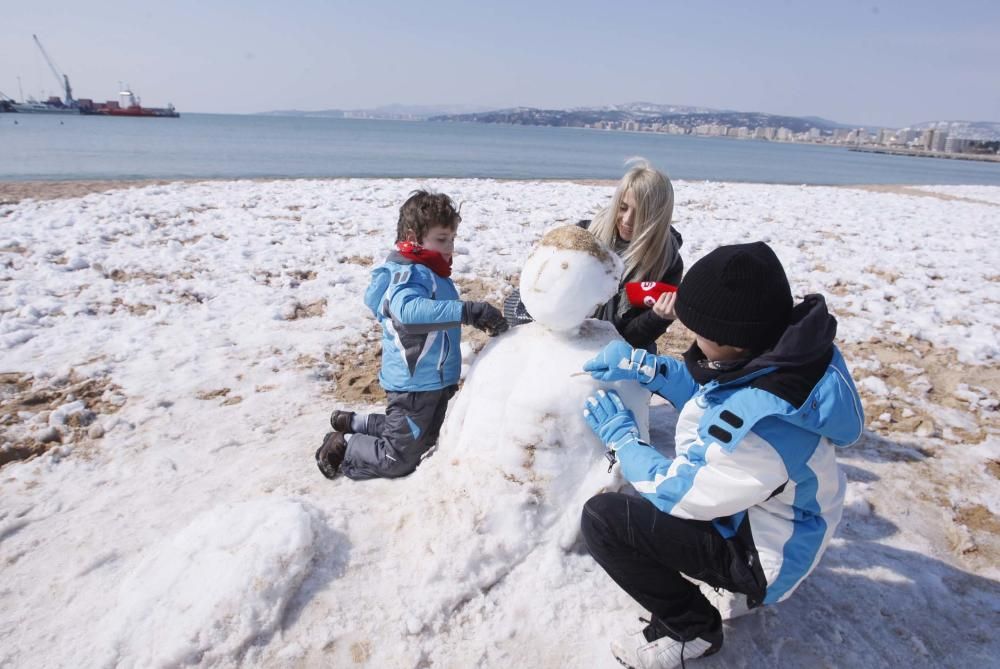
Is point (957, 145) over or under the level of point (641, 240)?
under

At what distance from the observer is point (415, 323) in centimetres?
306

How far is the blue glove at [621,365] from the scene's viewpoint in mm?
2445

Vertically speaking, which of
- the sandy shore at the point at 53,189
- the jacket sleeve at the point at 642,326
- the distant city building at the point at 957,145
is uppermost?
the jacket sleeve at the point at 642,326

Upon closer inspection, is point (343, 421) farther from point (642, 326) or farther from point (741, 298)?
point (741, 298)

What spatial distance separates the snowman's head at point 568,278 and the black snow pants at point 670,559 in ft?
2.53

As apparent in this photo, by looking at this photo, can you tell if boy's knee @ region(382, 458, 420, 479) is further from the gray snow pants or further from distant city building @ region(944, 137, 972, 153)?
distant city building @ region(944, 137, 972, 153)

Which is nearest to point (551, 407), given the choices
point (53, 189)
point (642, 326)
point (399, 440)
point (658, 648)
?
point (658, 648)

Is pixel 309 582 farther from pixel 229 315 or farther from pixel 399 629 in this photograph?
pixel 229 315

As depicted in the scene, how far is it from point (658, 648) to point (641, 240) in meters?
2.28

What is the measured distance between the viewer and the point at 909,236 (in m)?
10.3

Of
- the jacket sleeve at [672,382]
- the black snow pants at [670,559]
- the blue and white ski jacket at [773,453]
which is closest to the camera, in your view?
the blue and white ski jacket at [773,453]

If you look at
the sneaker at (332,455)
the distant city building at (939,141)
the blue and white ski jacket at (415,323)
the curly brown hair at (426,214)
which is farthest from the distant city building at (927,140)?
the sneaker at (332,455)

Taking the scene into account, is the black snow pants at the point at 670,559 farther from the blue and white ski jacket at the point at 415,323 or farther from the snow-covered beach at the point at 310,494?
the blue and white ski jacket at the point at 415,323

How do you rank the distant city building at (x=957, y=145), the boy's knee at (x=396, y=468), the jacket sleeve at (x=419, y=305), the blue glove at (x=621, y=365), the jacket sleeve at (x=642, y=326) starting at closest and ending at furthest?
the blue glove at (x=621, y=365) → the jacket sleeve at (x=419, y=305) → the boy's knee at (x=396, y=468) → the jacket sleeve at (x=642, y=326) → the distant city building at (x=957, y=145)
